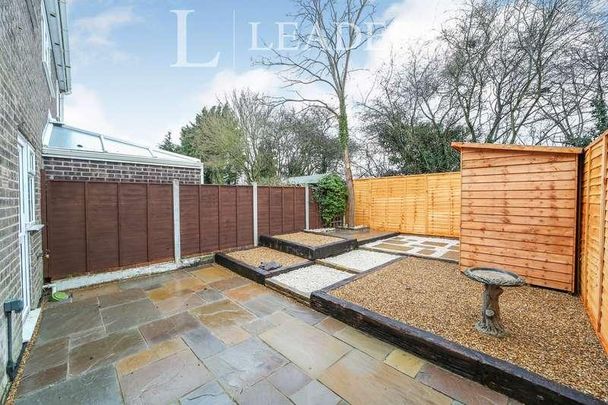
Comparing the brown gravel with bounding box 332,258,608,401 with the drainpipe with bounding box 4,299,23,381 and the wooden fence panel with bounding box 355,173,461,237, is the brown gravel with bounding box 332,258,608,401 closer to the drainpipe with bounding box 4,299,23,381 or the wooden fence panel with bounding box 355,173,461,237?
the drainpipe with bounding box 4,299,23,381

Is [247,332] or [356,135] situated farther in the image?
[356,135]

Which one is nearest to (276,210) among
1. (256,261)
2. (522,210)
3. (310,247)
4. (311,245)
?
(311,245)

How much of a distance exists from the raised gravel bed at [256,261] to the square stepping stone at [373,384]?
2.52m

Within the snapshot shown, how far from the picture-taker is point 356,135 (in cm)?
1714

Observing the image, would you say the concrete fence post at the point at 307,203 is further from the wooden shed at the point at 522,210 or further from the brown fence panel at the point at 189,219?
the wooden shed at the point at 522,210

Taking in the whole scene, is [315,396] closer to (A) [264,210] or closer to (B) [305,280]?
(B) [305,280]

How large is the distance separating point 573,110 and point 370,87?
27.0 feet

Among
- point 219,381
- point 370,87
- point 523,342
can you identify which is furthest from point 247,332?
point 370,87

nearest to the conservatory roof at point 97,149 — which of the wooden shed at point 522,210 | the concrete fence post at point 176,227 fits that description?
the concrete fence post at point 176,227

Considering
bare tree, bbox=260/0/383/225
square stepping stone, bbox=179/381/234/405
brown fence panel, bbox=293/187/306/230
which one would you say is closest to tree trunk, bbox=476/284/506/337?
square stepping stone, bbox=179/381/234/405

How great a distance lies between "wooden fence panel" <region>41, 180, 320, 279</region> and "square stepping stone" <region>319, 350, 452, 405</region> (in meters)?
Answer: 4.74

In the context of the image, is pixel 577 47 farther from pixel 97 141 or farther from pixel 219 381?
pixel 97 141

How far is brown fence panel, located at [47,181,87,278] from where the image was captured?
4309 millimetres

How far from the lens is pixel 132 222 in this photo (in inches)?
203
